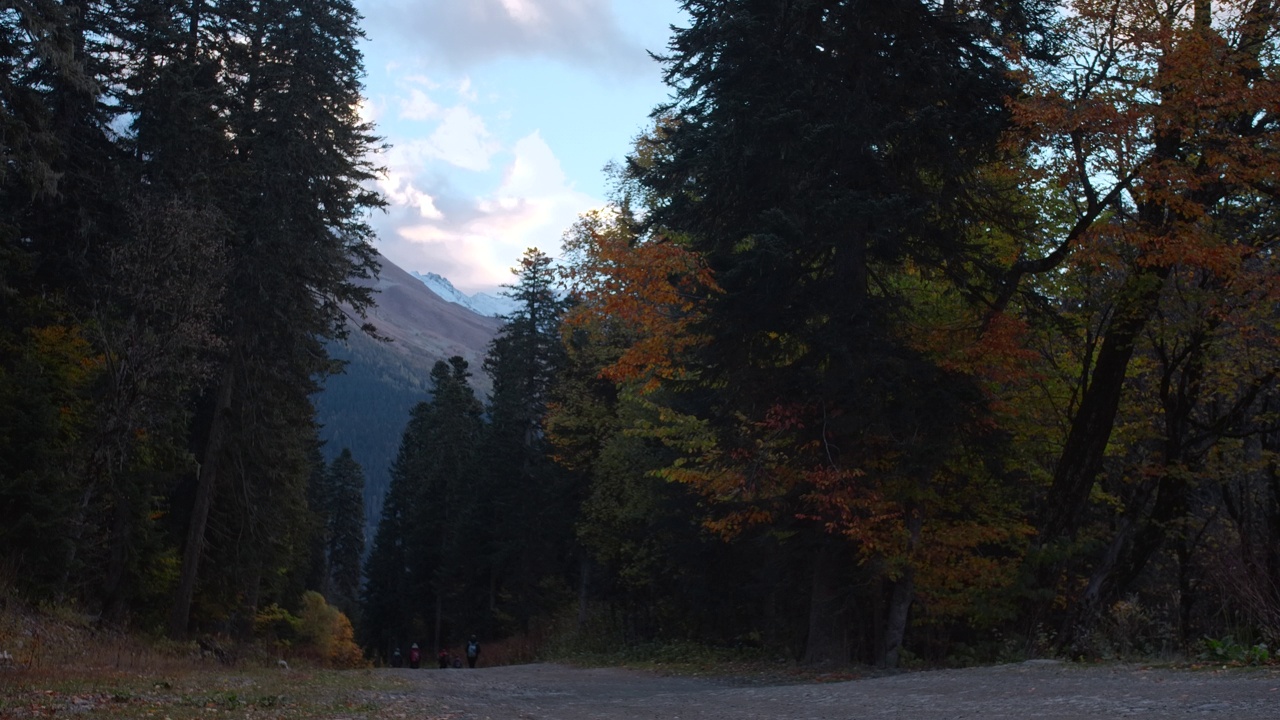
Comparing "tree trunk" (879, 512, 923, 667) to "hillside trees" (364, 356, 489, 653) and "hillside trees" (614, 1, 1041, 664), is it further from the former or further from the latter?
"hillside trees" (364, 356, 489, 653)

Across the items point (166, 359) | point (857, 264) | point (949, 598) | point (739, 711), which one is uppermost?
point (857, 264)

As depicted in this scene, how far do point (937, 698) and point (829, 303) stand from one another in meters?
7.44

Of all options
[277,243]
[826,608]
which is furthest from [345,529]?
[826,608]

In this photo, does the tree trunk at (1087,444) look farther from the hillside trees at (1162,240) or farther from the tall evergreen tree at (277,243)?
the tall evergreen tree at (277,243)

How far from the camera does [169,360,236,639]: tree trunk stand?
2444 cm

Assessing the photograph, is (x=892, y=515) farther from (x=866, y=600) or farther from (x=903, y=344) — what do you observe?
(x=866, y=600)

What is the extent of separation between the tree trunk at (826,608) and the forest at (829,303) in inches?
2.8

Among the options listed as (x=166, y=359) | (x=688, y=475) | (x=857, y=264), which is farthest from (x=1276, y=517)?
(x=166, y=359)

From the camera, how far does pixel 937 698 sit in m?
9.99

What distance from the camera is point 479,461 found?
61.1 metres

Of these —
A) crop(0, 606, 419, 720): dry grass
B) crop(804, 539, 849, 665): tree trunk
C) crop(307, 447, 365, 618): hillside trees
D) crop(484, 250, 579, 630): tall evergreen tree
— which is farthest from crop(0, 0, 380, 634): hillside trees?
crop(307, 447, 365, 618): hillside trees

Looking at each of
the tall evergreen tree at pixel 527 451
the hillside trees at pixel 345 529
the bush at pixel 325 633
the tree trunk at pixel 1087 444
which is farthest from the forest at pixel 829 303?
the hillside trees at pixel 345 529

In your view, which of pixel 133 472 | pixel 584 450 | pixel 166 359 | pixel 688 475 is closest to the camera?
pixel 688 475

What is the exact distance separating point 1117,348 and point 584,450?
91.7 ft
